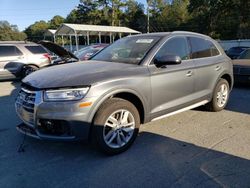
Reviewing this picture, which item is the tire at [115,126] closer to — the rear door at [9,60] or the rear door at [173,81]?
the rear door at [173,81]

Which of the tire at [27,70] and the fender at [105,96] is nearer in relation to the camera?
the fender at [105,96]

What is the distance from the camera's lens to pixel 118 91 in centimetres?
386

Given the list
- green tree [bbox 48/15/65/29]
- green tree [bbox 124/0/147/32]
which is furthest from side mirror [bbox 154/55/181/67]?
green tree [bbox 48/15/65/29]

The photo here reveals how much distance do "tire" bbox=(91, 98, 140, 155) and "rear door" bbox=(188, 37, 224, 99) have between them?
1.72m

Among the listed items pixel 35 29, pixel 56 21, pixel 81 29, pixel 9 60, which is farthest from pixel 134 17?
pixel 9 60

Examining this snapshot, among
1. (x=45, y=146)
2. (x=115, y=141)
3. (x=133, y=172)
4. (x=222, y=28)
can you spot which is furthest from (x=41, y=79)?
(x=222, y=28)

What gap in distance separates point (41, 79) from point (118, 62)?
1306mm

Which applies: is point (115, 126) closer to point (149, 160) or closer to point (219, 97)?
point (149, 160)

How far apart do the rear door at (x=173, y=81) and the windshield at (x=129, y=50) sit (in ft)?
0.79

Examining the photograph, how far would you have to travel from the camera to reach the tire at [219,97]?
5.85 meters

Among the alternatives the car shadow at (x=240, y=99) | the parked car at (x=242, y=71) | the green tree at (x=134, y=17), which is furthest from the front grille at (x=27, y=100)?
the green tree at (x=134, y=17)

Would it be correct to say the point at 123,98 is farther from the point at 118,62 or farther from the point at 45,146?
the point at 45,146

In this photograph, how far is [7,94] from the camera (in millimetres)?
8789

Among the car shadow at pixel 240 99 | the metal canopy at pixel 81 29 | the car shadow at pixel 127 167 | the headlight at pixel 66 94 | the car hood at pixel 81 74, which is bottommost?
the car shadow at pixel 127 167
